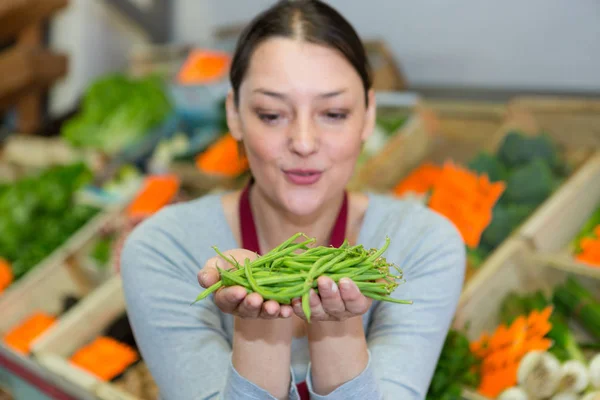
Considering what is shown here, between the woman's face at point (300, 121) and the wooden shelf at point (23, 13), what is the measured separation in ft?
11.0

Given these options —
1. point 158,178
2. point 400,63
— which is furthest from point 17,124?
point 400,63

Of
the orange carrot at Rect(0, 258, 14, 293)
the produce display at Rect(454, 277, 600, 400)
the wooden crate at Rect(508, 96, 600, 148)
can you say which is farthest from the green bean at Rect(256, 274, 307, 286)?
the orange carrot at Rect(0, 258, 14, 293)

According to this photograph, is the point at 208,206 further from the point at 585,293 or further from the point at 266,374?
the point at 585,293

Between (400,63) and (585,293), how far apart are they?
181 cm

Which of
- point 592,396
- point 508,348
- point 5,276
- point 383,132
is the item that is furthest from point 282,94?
point 5,276

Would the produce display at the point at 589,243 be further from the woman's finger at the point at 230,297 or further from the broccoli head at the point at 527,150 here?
the woman's finger at the point at 230,297

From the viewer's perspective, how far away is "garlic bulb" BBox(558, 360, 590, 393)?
1.87 meters

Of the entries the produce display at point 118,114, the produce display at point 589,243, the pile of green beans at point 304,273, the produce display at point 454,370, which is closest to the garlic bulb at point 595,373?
the produce display at point 454,370

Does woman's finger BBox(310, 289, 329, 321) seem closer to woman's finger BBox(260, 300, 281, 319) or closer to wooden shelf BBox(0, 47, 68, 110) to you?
woman's finger BBox(260, 300, 281, 319)

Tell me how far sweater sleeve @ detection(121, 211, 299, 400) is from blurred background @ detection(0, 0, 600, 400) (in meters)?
0.71

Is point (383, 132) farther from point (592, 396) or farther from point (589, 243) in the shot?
point (592, 396)

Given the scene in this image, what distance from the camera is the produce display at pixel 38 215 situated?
3279mm

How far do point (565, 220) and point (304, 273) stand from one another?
1.84 metres

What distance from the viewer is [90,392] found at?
224 cm
